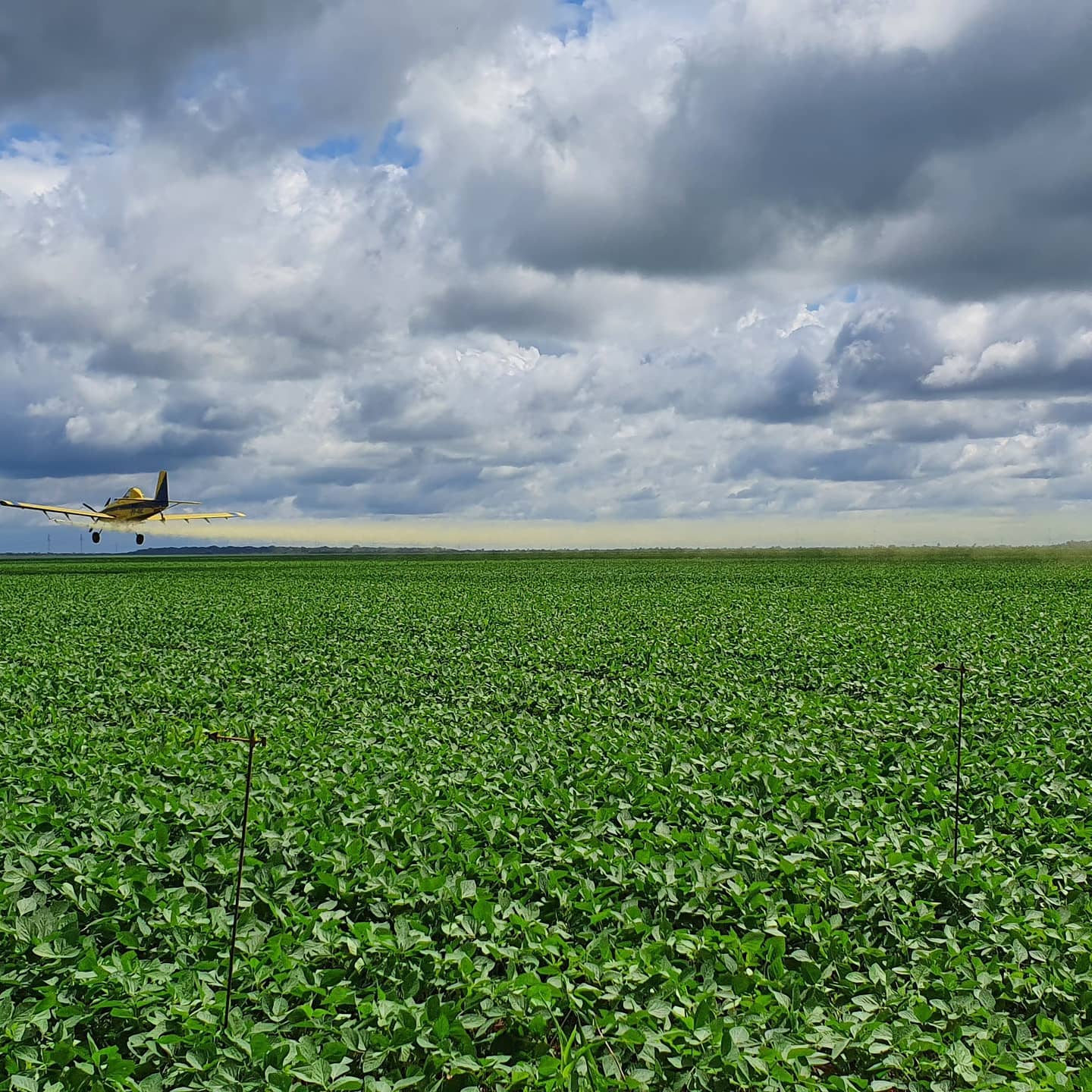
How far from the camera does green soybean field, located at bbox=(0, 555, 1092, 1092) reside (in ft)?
15.0

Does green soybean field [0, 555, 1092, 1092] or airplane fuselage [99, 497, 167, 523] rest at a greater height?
airplane fuselage [99, 497, 167, 523]

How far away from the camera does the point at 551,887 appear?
645 cm

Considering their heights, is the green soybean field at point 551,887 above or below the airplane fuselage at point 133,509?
below

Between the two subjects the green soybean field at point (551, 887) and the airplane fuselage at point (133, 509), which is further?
the airplane fuselage at point (133, 509)

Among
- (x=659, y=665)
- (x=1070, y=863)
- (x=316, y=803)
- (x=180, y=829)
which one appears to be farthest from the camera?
(x=659, y=665)

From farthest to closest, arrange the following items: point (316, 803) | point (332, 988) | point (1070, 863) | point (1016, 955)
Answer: point (316, 803) < point (1070, 863) < point (1016, 955) < point (332, 988)

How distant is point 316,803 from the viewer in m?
8.41

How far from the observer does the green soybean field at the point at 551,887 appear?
4.57 metres

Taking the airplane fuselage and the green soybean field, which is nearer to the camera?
the green soybean field

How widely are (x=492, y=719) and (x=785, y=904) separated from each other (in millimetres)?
7779

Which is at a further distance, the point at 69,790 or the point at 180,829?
the point at 69,790

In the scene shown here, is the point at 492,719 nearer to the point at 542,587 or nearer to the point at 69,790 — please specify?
the point at 69,790

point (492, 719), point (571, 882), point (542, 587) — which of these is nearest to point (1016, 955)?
point (571, 882)

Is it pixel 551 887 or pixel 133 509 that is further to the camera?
pixel 133 509
